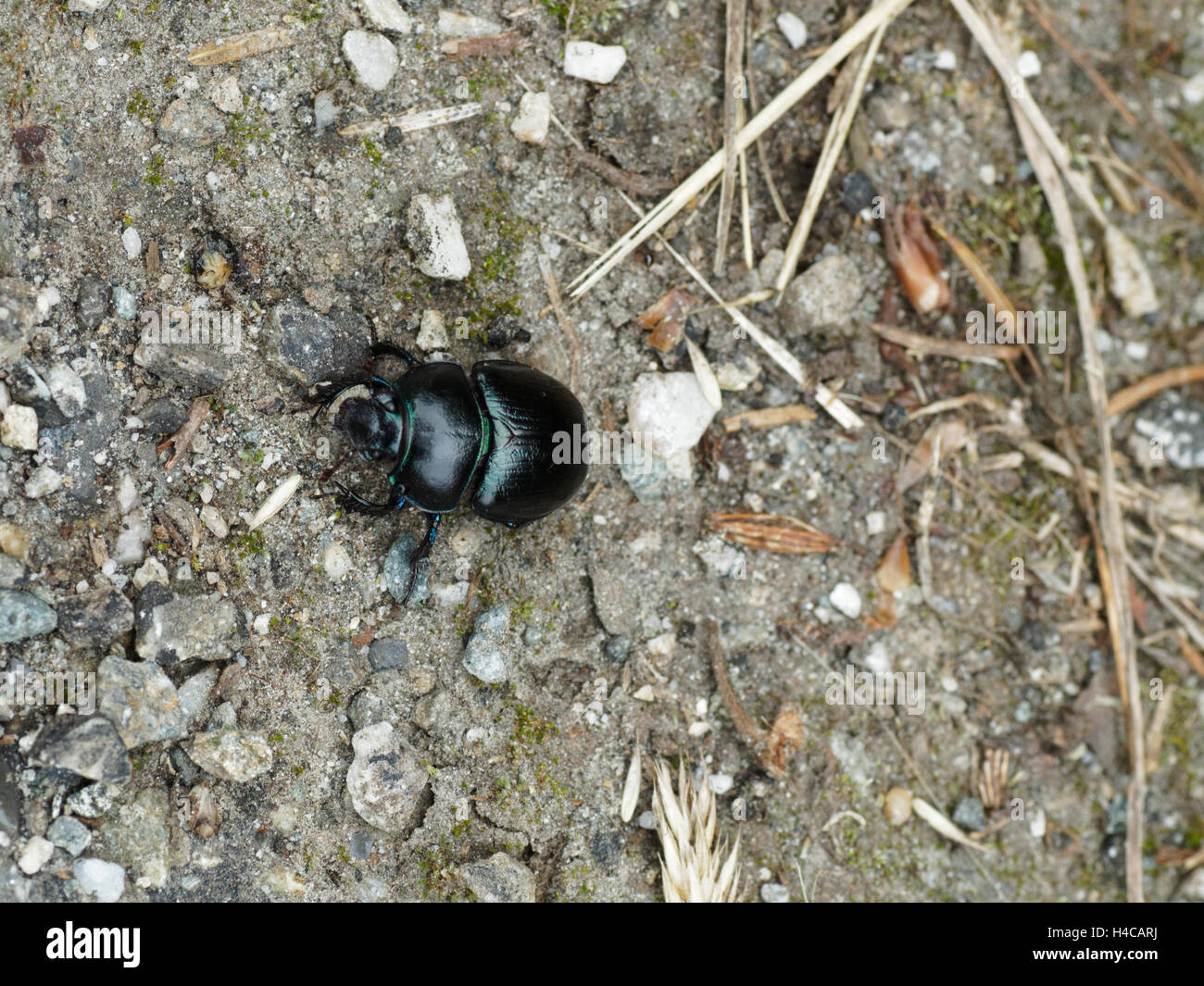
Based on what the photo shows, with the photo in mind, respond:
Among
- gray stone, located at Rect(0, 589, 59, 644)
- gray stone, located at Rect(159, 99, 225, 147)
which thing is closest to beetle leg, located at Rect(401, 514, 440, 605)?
gray stone, located at Rect(0, 589, 59, 644)

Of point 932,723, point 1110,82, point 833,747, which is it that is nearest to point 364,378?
point 833,747

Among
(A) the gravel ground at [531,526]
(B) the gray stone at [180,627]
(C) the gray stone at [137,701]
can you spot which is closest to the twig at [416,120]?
(A) the gravel ground at [531,526]

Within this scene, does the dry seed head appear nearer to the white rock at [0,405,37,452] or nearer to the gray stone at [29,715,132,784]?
the gray stone at [29,715,132,784]

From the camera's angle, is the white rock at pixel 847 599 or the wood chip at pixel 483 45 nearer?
the wood chip at pixel 483 45

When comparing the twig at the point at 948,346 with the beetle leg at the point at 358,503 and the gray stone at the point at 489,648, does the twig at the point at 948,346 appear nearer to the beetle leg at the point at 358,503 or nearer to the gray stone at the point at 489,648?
the gray stone at the point at 489,648

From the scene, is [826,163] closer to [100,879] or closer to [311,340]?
[311,340]

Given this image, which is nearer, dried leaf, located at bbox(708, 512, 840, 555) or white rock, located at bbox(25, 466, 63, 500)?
white rock, located at bbox(25, 466, 63, 500)
